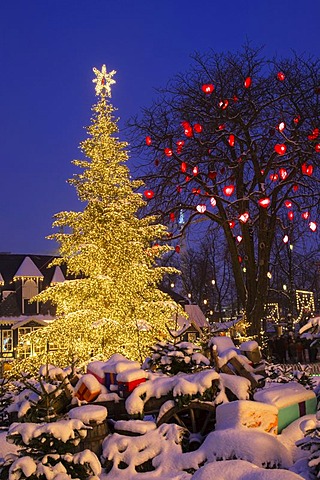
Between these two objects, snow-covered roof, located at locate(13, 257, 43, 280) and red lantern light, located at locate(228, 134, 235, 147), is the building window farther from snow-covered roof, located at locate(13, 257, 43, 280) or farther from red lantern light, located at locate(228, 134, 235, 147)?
red lantern light, located at locate(228, 134, 235, 147)

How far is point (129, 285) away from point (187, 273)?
1530 inches

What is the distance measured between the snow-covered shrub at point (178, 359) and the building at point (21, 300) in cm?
2287

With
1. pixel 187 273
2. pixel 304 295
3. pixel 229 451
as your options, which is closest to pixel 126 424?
pixel 229 451

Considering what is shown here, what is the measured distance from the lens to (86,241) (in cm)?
1734

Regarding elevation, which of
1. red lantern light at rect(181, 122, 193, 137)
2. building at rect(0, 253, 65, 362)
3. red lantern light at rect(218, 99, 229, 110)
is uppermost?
red lantern light at rect(218, 99, 229, 110)

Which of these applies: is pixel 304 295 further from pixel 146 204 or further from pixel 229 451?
pixel 229 451

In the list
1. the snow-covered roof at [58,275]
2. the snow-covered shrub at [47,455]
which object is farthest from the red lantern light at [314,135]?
the snow-covered roof at [58,275]

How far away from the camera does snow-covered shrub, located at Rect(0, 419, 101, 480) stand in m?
5.72

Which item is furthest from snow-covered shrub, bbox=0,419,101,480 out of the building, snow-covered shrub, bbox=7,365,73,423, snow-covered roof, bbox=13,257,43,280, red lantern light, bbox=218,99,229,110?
snow-covered roof, bbox=13,257,43,280

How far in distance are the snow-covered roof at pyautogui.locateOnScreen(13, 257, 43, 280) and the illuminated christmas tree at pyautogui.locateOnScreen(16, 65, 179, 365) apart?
16425 millimetres

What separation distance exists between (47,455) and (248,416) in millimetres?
2523

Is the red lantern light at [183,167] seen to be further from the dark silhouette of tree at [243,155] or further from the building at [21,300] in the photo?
the building at [21,300]

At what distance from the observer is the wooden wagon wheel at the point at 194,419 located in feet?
26.6

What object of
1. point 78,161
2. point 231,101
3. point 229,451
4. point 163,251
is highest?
point 231,101
